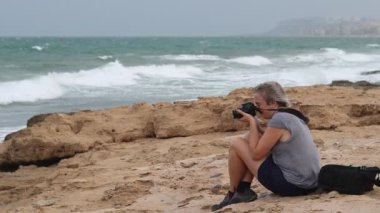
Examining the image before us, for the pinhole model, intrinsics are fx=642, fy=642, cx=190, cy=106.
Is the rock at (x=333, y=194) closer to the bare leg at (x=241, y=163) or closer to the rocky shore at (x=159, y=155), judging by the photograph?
the rocky shore at (x=159, y=155)

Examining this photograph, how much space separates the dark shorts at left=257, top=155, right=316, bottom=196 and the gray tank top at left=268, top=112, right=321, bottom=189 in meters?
0.03

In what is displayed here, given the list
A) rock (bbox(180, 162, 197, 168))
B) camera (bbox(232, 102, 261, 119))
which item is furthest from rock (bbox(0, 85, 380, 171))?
camera (bbox(232, 102, 261, 119))

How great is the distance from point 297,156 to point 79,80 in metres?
20.1

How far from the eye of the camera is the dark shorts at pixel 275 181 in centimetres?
488

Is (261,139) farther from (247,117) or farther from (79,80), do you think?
(79,80)

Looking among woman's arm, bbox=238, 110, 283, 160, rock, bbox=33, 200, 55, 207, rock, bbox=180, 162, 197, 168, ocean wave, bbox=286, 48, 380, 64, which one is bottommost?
rock, bbox=33, 200, 55, 207

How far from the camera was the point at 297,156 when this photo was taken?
4832mm

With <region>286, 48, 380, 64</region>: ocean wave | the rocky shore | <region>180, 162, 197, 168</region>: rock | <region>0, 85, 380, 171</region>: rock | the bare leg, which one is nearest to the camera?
the bare leg

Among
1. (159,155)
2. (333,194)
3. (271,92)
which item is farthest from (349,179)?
(159,155)

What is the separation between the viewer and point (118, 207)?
5.79m

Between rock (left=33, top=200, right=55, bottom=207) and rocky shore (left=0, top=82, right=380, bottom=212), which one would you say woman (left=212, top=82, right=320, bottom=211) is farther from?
rock (left=33, top=200, right=55, bottom=207)

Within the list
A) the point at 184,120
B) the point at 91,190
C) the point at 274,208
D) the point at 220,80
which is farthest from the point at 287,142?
the point at 220,80

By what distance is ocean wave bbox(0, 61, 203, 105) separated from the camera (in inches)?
763

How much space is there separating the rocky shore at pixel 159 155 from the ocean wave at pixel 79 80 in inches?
371
